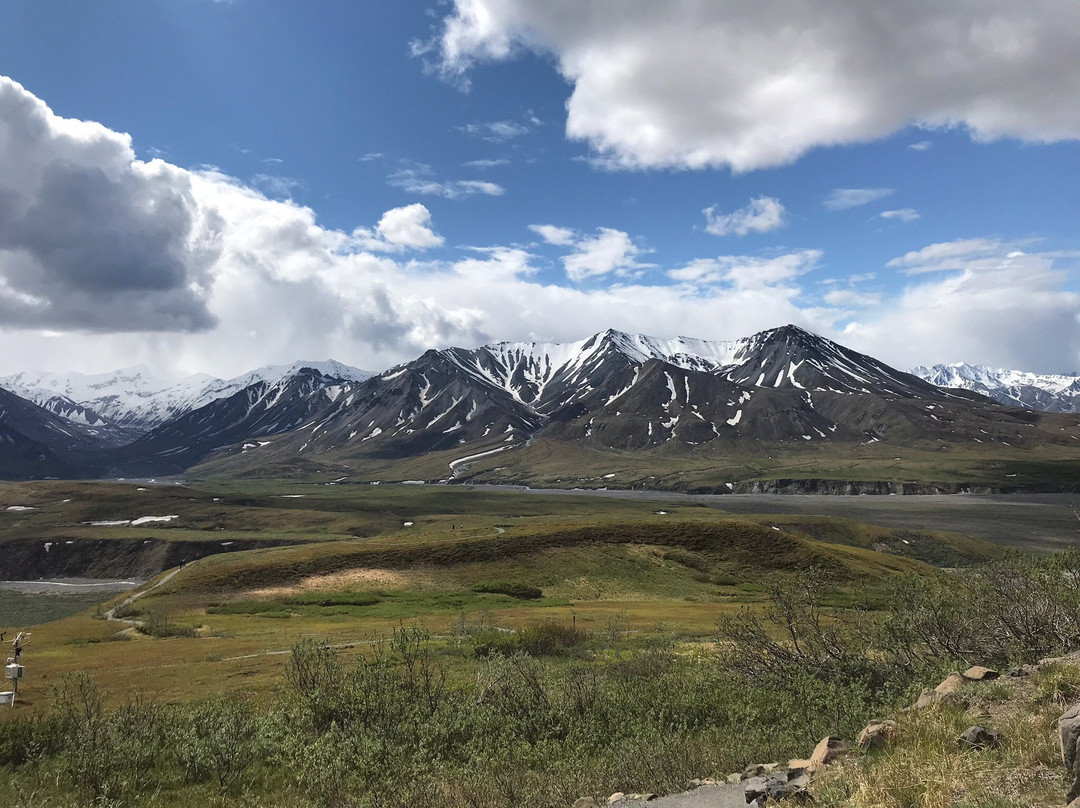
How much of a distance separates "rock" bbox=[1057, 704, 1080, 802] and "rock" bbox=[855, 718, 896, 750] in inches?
122

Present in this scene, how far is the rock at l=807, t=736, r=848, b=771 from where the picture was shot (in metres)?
9.90

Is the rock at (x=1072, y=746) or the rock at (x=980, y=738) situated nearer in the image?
the rock at (x=1072, y=746)

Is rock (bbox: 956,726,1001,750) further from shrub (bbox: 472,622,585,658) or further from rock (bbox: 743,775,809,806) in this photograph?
shrub (bbox: 472,622,585,658)

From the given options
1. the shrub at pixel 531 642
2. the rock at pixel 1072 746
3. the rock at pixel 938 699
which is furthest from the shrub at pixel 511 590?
the rock at pixel 1072 746

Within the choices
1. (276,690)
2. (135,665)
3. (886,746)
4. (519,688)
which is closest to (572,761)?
(519,688)

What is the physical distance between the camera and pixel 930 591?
56.9 feet

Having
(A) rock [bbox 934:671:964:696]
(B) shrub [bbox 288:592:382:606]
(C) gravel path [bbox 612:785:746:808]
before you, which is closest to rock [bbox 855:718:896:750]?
(A) rock [bbox 934:671:964:696]

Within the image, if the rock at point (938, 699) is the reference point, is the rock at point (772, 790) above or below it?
below

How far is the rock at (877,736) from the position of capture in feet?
33.2

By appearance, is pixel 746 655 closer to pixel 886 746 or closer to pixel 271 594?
pixel 886 746

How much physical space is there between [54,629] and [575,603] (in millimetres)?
42174

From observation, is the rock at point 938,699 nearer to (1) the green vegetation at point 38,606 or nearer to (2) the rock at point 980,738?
(2) the rock at point 980,738

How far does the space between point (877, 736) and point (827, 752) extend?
3.10 feet

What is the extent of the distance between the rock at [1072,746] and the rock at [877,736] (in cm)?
310
